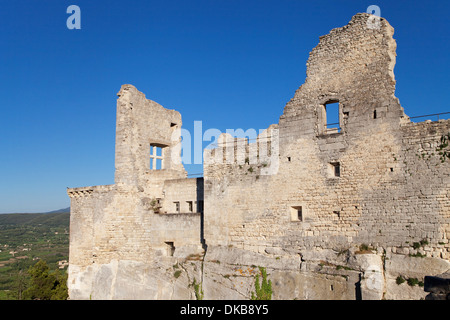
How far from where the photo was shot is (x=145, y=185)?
19422 millimetres

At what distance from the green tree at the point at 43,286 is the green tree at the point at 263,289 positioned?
16729mm

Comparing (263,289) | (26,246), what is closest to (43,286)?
(263,289)

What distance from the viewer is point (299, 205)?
47.4ft

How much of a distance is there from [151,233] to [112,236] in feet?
5.79

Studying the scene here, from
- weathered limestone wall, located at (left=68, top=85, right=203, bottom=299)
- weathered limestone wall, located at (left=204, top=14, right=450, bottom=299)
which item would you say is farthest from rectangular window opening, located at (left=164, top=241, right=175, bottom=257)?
weathered limestone wall, located at (left=204, top=14, right=450, bottom=299)

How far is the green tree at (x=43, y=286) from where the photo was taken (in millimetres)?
27531

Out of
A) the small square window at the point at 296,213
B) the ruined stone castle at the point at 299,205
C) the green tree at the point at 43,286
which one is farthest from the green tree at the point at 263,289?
the green tree at the point at 43,286

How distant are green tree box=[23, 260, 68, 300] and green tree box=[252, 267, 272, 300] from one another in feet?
54.9

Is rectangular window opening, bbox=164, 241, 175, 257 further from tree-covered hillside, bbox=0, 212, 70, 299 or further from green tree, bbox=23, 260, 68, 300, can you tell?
tree-covered hillside, bbox=0, 212, 70, 299

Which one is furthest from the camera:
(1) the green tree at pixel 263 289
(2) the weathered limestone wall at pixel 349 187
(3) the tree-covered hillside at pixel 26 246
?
(3) the tree-covered hillside at pixel 26 246

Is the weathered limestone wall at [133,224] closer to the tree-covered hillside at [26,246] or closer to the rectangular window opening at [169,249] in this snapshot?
the rectangular window opening at [169,249]

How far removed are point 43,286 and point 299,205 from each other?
20791 mm
